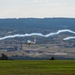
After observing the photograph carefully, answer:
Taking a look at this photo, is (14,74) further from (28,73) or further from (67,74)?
(67,74)

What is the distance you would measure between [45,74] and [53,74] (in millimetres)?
1347

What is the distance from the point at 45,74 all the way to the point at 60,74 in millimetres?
2265

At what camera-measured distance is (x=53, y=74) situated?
256 feet

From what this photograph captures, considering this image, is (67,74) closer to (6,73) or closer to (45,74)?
(45,74)

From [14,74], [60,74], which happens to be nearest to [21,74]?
[14,74]

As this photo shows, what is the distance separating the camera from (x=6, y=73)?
261ft

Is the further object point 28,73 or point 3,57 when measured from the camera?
point 3,57

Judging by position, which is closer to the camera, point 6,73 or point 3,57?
point 6,73

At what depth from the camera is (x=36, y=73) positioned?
79.7 meters

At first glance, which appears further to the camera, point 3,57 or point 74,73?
point 3,57

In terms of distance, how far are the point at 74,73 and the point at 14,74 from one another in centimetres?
Answer: 968

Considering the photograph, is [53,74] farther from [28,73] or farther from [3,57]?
[3,57]

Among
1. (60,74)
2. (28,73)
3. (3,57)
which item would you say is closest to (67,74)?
(60,74)

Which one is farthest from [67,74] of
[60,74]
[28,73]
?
[28,73]
